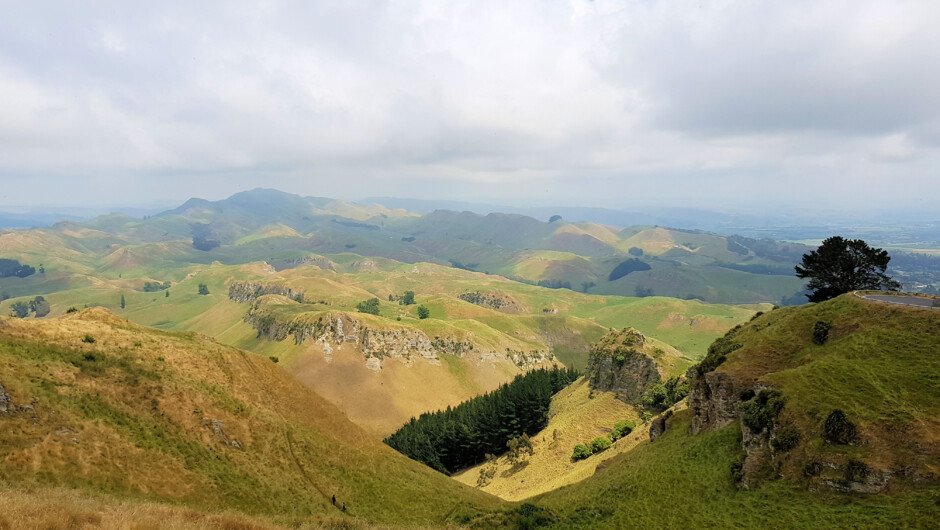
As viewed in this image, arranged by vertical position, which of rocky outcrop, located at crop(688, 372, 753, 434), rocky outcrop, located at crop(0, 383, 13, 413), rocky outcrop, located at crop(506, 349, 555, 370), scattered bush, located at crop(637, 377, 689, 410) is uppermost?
rocky outcrop, located at crop(0, 383, 13, 413)

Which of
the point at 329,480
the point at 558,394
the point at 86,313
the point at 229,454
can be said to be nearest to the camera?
the point at 229,454

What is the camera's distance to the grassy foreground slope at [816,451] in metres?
30.5

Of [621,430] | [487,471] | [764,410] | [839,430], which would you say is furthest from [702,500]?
[487,471]

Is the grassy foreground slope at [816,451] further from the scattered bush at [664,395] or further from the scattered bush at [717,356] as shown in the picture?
the scattered bush at [664,395]

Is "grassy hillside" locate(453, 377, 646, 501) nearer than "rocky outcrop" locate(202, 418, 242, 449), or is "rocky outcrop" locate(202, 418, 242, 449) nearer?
"rocky outcrop" locate(202, 418, 242, 449)

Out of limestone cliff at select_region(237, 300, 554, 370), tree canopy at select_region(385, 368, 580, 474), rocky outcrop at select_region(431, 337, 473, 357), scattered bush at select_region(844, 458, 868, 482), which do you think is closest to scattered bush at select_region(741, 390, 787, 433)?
scattered bush at select_region(844, 458, 868, 482)

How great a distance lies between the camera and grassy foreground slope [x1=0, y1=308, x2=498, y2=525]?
38.5 metres

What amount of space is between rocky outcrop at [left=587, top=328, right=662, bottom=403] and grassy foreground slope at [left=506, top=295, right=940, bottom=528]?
Result: 126ft

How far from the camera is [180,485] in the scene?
138 feet

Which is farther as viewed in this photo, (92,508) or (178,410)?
(178,410)

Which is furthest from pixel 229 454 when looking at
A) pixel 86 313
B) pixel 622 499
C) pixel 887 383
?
pixel 887 383

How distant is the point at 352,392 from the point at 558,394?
227ft

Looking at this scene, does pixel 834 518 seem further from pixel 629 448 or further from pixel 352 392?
pixel 352 392

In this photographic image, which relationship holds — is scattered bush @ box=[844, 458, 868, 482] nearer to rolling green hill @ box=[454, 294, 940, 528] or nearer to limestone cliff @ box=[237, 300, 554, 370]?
rolling green hill @ box=[454, 294, 940, 528]
